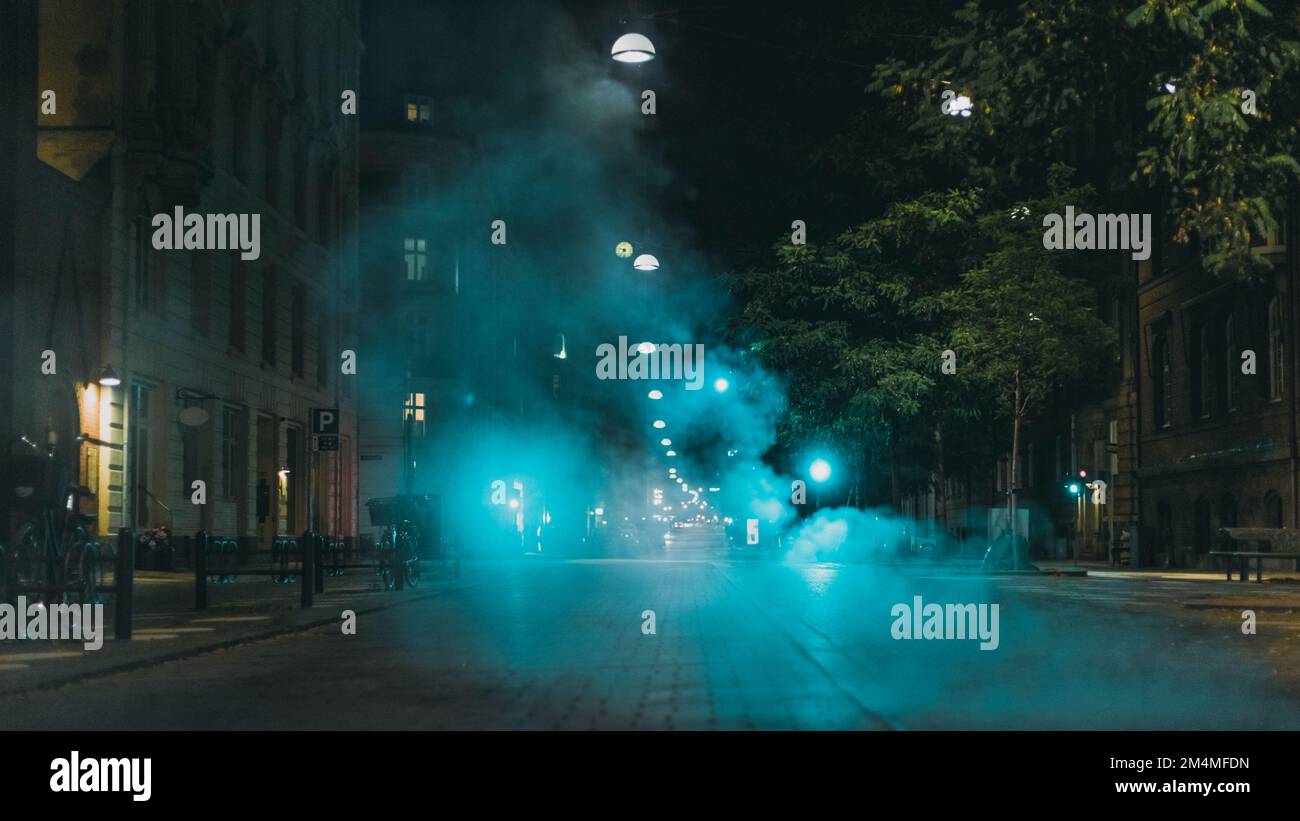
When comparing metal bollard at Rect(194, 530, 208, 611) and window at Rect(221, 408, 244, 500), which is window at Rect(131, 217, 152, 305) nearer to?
window at Rect(221, 408, 244, 500)

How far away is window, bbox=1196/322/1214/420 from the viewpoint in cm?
4031

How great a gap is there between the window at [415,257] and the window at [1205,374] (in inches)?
1535

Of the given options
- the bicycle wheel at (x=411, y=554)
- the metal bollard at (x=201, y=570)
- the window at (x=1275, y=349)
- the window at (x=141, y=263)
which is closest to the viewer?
the metal bollard at (x=201, y=570)

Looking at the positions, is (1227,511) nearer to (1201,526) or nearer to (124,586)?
(1201,526)

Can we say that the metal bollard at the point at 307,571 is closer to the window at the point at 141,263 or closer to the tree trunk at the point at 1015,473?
the window at the point at 141,263

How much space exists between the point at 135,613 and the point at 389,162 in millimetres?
52862

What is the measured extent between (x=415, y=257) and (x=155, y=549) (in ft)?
136

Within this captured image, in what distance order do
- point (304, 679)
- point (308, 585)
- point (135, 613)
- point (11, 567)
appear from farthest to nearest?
1. point (308, 585)
2. point (135, 613)
3. point (11, 567)
4. point (304, 679)

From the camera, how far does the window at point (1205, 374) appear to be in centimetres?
4031

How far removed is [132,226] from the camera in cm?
3164

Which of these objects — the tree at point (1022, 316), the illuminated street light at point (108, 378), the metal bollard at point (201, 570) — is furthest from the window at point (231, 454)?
the tree at point (1022, 316)
